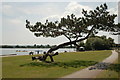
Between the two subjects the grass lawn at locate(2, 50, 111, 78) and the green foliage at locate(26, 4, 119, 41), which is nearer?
the grass lawn at locate(2, 50, 111, 78)

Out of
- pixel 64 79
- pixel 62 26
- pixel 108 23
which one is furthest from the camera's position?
pixel 62 26

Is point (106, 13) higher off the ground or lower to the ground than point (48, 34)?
higher

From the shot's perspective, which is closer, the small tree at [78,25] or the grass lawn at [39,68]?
the grass lawn at [39,68]

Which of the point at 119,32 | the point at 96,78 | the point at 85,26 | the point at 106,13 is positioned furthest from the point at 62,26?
the point at 96,78

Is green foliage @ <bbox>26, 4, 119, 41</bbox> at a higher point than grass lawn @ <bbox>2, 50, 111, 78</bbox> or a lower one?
higher

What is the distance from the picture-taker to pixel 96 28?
22859mm

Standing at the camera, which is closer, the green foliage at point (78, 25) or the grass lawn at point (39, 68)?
the grass lawn at point (39, 68)

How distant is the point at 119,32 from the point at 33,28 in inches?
476

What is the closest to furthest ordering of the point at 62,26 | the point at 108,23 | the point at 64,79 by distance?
the point at 64,79, the point at 108,23, the point at 62,26

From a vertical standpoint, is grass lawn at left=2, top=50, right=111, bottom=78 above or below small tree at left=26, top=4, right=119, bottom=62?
below

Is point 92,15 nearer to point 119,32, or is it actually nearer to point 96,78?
point 119,32

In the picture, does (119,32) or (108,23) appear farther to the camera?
(119,32)

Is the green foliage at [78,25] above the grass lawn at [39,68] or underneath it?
above

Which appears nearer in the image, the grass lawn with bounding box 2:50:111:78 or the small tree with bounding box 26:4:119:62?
the grass lawn with bounding box 2:50:111:78
